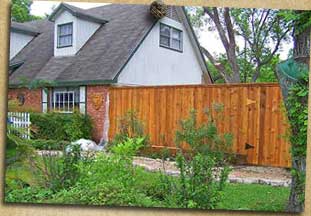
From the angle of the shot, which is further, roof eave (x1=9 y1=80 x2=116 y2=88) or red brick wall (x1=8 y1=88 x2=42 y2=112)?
roof eave (x1=9 y1=80 x2=116 y2=88)

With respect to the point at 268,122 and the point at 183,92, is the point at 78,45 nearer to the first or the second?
the point at 183,92

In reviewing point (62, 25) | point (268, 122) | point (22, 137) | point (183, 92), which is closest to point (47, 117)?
point (22, 137)

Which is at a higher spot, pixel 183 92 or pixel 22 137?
pixel 183 92

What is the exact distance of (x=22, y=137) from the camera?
10.4 feet

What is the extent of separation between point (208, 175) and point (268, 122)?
57cm

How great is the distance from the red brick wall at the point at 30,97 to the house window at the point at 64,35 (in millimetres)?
395

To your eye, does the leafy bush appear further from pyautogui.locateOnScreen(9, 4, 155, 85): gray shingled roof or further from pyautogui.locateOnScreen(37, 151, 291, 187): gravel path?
pyautogui.locateOnScreen(9, 4, 155, 85): gray shingled roof

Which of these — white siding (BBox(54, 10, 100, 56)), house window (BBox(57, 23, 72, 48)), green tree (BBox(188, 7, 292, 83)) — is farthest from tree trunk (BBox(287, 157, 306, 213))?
house window (BBox(57, 23, 72, 48))

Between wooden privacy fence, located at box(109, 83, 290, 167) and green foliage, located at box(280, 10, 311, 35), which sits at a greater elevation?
green foliage, located at box(280, 10, 311, 35)

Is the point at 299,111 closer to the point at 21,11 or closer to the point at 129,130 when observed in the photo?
the point at 129,130

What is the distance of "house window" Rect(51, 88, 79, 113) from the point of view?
3226mm

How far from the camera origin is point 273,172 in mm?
3156

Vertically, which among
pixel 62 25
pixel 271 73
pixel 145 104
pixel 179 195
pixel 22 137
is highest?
pixel 62 25

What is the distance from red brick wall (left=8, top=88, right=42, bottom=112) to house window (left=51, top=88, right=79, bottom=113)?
0.32ft
